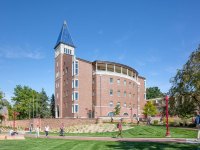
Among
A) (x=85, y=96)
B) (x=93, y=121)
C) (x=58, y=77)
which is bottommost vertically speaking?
(x=93, y=121)

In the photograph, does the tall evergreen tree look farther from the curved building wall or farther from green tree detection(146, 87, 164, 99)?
green tree detection(146, 87, 164, 99)

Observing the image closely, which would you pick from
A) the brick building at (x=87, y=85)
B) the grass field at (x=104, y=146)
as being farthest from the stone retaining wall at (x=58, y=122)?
the grass field at (x=104, y=146)

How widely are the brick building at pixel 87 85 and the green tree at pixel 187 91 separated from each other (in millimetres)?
36868

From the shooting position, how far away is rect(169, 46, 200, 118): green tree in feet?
107

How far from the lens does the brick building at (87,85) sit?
72062 millimetres

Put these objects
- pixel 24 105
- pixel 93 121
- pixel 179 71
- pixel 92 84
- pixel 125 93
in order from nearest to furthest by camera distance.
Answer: pixel 179 71 → pixel 93 121 → pixel 92 84 → pixel 125 93 → pixel 24 105

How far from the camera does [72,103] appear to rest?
234 feet

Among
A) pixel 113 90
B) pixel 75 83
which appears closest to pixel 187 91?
pixel 75 83

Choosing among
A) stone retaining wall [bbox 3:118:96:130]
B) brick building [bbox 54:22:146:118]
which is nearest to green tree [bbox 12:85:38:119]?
brick building [bbox 54:22:146:118]

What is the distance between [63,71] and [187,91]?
45.5 metres

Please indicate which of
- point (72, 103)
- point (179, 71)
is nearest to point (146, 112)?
point (72, 103)

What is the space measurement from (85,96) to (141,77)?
31.1 m

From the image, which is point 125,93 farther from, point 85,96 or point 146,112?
point 85,96

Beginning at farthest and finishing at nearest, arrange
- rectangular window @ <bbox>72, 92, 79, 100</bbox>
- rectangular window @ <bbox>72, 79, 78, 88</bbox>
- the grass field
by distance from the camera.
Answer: rectangular window @ <bbox>72, 79, 78, 88</bbox>, rectangular window @ <bbox>72, 92, 79, 100</bbox>, the grass field
